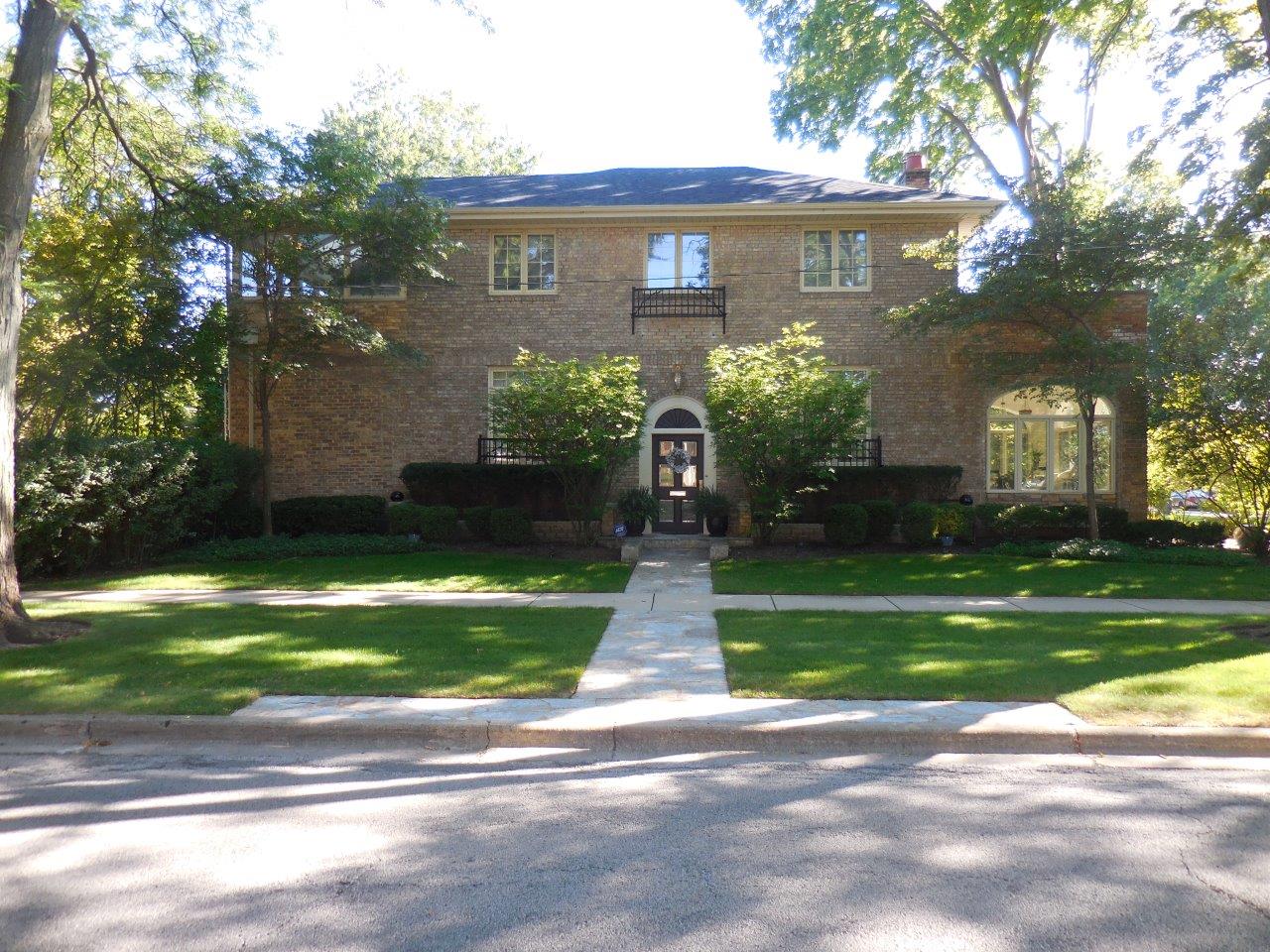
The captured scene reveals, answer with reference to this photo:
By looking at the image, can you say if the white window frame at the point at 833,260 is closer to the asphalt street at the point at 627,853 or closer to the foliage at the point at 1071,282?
the foliage at the point at 1071,282

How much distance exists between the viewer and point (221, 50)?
1238 centimetres

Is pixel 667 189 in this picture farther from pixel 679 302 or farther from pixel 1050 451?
pixel 1050 451

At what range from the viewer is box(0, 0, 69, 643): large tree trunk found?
330 inches

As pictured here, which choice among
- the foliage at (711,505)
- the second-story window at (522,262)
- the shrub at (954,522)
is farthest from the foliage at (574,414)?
the shrub at (954,522)

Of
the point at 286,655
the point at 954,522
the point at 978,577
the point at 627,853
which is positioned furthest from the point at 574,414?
the point at 627,853

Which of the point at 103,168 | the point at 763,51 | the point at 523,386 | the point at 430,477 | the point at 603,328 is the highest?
the point at 763,51

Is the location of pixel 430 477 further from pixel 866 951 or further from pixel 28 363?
pixel 866 951

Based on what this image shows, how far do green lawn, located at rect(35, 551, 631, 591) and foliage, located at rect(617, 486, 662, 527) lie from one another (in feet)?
6.70

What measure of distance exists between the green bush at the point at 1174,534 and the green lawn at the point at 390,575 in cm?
1020

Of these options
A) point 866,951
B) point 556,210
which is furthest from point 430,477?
point 866,951

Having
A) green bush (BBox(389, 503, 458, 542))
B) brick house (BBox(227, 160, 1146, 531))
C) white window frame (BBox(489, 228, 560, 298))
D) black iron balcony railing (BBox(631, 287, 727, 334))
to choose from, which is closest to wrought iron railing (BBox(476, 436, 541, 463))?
brick house (BBox(227, 160, 1146, 531))

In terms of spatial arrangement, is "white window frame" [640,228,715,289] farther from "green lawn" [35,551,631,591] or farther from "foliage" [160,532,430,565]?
"foliage" [160,532,430,565]

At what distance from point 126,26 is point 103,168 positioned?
311 cm

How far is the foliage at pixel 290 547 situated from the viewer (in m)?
14.8
